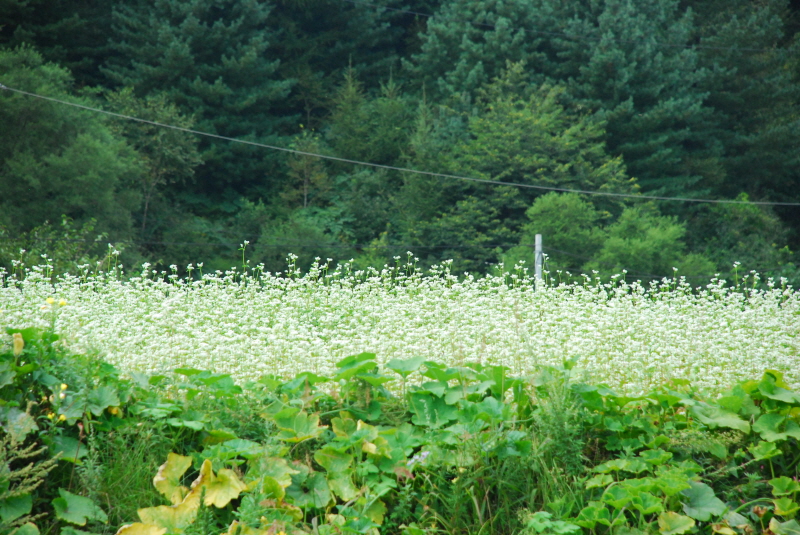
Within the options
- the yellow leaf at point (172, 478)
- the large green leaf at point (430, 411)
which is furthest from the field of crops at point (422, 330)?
the yellow leaf at point (172, 478)

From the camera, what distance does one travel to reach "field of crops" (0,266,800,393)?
12.5 ft

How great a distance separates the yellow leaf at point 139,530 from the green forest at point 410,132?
13.1 metres

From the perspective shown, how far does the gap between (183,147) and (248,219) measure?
246cm

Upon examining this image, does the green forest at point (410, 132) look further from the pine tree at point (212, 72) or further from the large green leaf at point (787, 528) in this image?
the large green leaf at point (787, 528)

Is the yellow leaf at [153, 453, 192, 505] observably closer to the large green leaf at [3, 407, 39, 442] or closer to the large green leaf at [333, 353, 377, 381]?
the large green leaf at [3, 407, 39, 442]

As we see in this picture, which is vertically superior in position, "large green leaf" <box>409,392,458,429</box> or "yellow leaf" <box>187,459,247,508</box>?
"large green leaf" <box>409,392,458,429</box>

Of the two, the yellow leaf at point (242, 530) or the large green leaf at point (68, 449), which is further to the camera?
the large green leaf at point (68, 449)

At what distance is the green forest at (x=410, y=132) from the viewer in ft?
51.0

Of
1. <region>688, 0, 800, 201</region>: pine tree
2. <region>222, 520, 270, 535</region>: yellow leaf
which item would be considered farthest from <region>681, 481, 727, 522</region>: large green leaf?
<region>688, 0, 800, 201</region>: pine tree

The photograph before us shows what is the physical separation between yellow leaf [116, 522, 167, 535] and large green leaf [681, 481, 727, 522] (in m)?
1.65

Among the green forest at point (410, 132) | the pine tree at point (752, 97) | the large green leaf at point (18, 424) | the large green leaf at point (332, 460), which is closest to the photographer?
the large green leaf at point (18, 424)

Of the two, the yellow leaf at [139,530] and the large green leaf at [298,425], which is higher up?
the large green leaf at [298,425]

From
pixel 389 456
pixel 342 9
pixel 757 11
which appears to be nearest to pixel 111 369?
pixel 389 456

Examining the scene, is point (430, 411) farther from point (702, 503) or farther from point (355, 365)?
point (702, 503)
